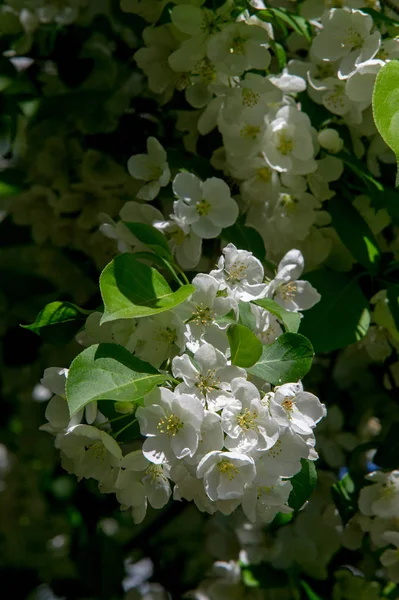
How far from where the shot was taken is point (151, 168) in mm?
1623

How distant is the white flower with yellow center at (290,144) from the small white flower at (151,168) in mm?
204

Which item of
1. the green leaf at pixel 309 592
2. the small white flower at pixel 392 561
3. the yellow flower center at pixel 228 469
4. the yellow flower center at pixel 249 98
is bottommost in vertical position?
the green leaf at pixel 309 592

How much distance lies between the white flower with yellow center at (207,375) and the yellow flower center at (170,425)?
0.04 m

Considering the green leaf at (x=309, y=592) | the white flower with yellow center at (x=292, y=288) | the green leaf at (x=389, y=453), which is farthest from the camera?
the green leaf at (x=309, y=592)

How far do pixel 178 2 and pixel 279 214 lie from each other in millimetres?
471

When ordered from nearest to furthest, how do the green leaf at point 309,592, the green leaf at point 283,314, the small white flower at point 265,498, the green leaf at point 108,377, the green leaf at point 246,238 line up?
the green leaf at point 108,377 → the small white flower at point 265,498 → the green leaf at point 283,314 → the green leaf at point 246,238 → the green leaf at point 309,592

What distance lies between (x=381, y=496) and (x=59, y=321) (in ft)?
2.42

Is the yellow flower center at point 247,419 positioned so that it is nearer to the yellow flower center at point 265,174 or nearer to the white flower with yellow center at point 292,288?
the white flower with yellow center at point 292,288

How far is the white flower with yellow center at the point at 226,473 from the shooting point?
1101 mm

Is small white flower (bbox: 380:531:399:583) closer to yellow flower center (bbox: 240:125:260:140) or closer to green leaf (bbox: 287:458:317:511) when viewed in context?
green leaf (bbox: 287:458:317:511)

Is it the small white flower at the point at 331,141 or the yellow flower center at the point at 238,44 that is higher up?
the yellow flower center at the point at 238,44

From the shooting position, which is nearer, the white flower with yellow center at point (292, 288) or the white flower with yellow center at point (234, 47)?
the white flower with yellow center at point (292, 288)

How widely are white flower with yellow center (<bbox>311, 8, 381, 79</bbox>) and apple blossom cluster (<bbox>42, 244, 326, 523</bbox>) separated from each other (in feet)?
1.80

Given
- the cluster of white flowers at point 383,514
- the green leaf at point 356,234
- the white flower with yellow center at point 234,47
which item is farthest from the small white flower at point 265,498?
the white flower with yellow center at point 234,47
